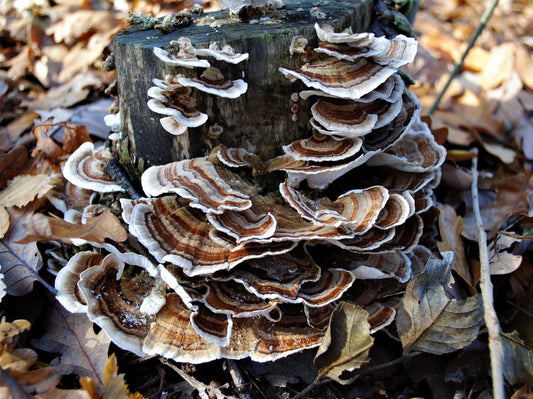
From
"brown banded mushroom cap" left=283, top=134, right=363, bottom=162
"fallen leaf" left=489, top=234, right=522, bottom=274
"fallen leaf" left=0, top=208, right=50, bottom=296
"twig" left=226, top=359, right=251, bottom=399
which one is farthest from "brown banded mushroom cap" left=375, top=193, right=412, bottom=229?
"fallen leaf" left=0, top=208, right=50, bottom=296

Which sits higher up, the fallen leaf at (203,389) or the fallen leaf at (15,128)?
the fallen leaf at (15,128)

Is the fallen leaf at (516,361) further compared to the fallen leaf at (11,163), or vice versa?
the fallen leaf at (11,163)

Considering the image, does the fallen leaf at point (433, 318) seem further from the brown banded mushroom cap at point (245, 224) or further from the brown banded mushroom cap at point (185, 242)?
the brown banded mushroom cap at point (245, 224)

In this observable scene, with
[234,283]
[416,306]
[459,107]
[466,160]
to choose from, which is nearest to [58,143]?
[234,283]

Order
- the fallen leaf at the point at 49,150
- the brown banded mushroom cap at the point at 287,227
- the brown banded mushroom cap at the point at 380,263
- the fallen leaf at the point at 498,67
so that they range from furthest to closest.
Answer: the fallen leaf at the point at 498,67 → the fallen leaf at the point at 49,150 → the brown banded mushroom cap at the point at 380,263 → the brown banded mushroom cap at the point at 287,227

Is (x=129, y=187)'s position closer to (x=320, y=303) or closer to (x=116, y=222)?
(x=116, y=222)

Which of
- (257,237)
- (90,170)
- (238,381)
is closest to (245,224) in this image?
(257,237)

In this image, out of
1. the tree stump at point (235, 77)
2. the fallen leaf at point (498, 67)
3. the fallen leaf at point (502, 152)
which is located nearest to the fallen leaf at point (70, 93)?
the tree stump at point (235, 77)

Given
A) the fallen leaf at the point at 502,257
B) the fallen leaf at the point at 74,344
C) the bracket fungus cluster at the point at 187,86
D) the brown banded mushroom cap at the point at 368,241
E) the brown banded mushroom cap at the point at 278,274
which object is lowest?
the fallen leaf at the point at 502,257
